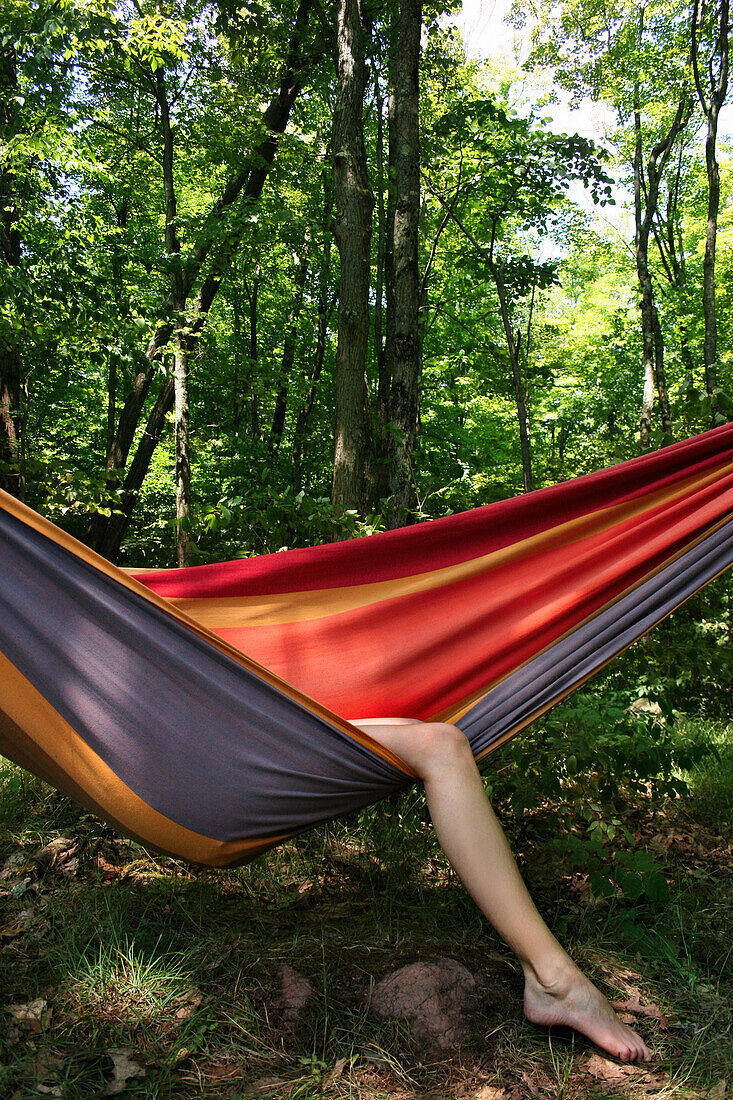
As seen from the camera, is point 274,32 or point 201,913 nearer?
point 201,913

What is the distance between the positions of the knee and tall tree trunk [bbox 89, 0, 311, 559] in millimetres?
3836

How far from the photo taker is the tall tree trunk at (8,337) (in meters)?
3.25

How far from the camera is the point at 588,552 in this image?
155cm

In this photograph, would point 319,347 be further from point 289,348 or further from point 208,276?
point 208,276

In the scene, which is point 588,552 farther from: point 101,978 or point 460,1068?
point 101,978

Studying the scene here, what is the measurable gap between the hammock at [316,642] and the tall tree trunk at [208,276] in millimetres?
3336

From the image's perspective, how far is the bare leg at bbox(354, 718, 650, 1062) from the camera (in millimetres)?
1123

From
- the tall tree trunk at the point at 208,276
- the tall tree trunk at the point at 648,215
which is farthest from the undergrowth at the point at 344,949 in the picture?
the tall tree trunk at the point at 648,215

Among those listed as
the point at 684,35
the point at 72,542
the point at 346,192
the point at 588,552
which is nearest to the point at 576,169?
the point at 684,35

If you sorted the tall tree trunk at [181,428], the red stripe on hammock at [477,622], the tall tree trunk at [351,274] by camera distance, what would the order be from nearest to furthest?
the red stripe on hammock at [477,622]
the tall tree trunk at [351,274]
the tall tree trunk at [181,428]

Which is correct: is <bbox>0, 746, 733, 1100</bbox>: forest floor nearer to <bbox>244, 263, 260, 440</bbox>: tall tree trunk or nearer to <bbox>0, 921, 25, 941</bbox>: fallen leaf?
<bbox>0, 921, 25, 941</bbox>: fallen leaf

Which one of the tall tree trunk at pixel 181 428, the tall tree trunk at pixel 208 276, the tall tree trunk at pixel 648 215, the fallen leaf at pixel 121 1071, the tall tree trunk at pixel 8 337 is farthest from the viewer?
the tall tree trunk at pixel 648 215

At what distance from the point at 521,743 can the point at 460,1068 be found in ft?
2.35

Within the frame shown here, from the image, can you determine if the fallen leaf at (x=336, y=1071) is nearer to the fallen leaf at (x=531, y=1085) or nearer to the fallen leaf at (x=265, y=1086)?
the fallen leaf at (x=265, y=1086)
